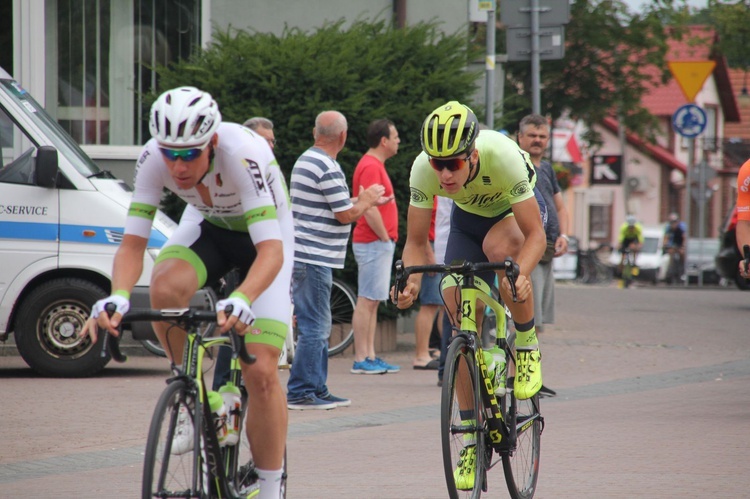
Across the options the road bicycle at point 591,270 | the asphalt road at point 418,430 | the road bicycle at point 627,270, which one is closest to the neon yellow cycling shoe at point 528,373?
the asphalt road at point 418,430

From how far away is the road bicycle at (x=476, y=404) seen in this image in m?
5.39

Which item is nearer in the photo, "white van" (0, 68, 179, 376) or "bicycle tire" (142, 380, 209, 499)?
"bicycle tire" (142, 380, 209, 499)

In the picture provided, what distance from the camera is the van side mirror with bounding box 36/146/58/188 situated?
1021 centimetres

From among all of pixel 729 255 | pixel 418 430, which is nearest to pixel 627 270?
pixel 729 255

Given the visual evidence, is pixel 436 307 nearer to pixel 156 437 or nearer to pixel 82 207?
pixel 82 207

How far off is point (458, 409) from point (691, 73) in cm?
1926

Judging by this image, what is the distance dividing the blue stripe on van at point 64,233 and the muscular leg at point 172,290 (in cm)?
564

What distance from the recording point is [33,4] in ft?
47.5

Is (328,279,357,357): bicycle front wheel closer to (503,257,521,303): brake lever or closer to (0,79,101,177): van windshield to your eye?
(0,79,101,177): van windshield

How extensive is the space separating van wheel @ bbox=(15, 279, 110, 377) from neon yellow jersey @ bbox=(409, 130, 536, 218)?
536 centimetres

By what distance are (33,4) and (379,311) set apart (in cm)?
577

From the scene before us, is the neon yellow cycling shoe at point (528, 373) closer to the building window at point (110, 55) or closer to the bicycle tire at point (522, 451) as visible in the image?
the bicycle tire at point (522, 451)

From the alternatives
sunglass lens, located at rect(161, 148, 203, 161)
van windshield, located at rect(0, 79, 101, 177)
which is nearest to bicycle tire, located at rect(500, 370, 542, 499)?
sunglass lens, located at rect(161, 148, 203, 161)

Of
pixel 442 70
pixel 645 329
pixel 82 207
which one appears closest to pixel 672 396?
pixel 442 70
